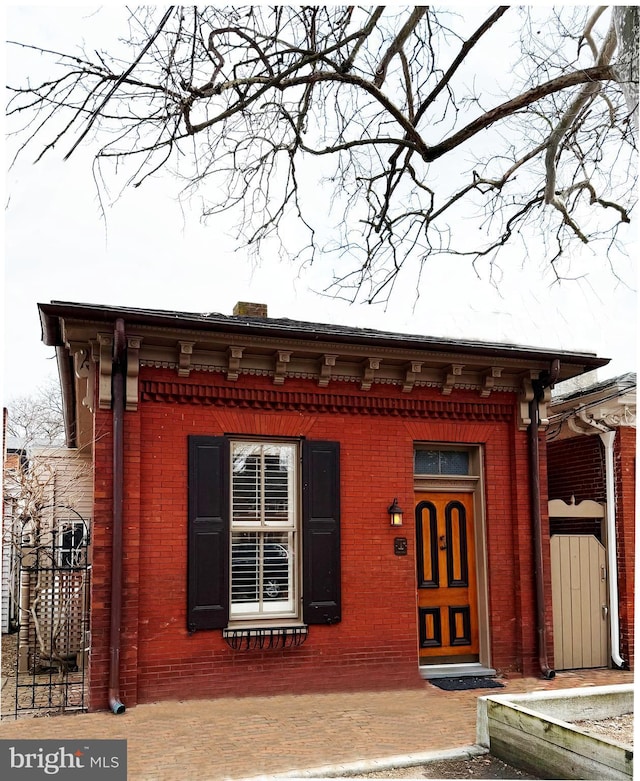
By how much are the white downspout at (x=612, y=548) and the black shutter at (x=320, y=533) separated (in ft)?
12.8

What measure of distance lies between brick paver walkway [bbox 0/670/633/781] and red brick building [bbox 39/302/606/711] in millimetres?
381

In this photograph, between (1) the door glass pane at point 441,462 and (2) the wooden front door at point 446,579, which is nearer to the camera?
(2) the wooden front door at point 446,579

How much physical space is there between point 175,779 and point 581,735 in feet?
9.85

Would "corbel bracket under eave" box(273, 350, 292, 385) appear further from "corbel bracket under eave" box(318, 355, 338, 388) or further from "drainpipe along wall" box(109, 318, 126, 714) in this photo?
"drainpipe along wall" box(109, 318, 126, 714)

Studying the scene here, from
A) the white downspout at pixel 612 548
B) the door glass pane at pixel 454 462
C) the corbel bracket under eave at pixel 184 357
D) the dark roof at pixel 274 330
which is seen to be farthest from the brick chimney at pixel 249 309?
the white downspout at pixel 612 548

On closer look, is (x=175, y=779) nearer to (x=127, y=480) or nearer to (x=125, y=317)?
(x=127, y=480)

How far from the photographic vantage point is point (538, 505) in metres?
10.6

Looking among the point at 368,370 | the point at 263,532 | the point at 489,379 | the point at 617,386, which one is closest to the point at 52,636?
the point at 263,532

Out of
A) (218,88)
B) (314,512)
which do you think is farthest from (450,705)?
(218,88)

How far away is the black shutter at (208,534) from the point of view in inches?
355

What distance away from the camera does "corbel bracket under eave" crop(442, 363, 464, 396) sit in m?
10.2

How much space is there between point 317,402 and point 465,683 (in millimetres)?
3695

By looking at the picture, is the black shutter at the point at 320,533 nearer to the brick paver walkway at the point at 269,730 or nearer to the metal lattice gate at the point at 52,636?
the brick paver walkway at the point at 269,730

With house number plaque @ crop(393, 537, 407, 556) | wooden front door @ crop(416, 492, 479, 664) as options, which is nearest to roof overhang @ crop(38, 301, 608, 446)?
wooden front door @ crop(416, 492, 479, 664)
